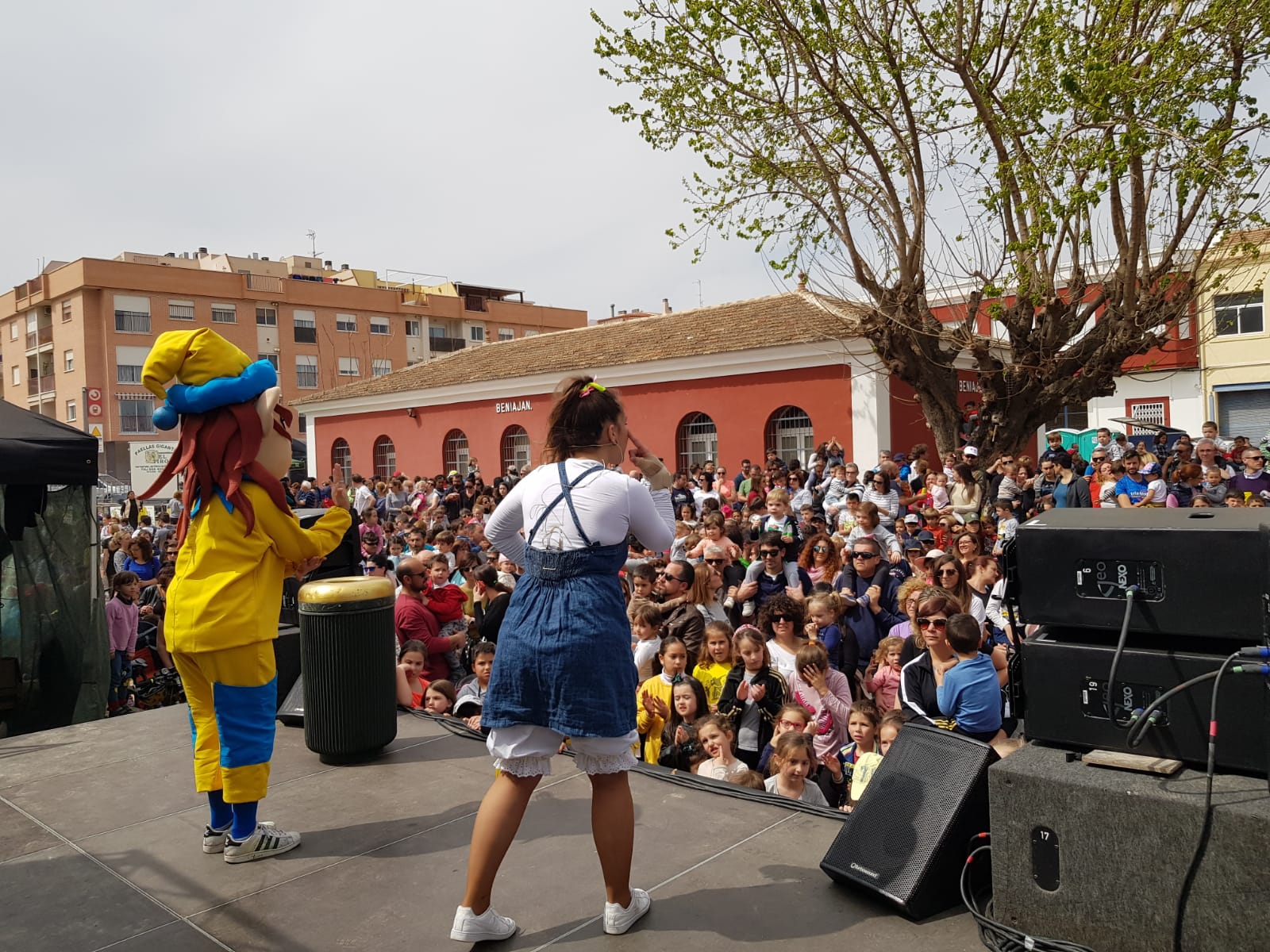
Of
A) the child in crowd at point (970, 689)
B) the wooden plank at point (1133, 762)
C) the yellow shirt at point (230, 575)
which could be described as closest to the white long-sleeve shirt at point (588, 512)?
the yellow shirt at point (230, 575)

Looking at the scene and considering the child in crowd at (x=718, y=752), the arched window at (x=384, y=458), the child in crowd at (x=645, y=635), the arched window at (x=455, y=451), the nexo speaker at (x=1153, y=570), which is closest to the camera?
the nexo speaker at (x=1153, y=570)

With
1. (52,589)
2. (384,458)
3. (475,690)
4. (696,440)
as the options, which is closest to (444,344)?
(384,458)

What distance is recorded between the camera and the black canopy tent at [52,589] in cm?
690

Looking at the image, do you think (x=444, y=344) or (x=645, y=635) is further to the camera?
(x=444, y=344)

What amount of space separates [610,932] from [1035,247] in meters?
11.7

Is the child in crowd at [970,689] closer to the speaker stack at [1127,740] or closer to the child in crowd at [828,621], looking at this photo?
the speaker stack at [1127,740]

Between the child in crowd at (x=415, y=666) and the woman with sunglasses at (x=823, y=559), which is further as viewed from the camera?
the woman with sunglasses at (x=823, y=559)

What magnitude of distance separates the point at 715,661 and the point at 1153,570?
382 centimetres

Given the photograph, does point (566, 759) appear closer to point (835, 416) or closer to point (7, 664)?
point (7, 664)

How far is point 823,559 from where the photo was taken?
8852 millimetres

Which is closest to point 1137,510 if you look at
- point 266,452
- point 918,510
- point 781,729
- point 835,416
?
point 781,729

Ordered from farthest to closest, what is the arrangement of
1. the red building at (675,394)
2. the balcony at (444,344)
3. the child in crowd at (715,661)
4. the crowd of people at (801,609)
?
1. the balcony at (444,344)
2. the red building at (675,394)
3. the child in crowd at (715,661)
4. the crowd of people at (801,609)

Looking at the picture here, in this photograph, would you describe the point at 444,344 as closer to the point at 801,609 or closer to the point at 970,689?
the point at 801,609

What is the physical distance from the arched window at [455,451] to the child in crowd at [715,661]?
74.3 feet
